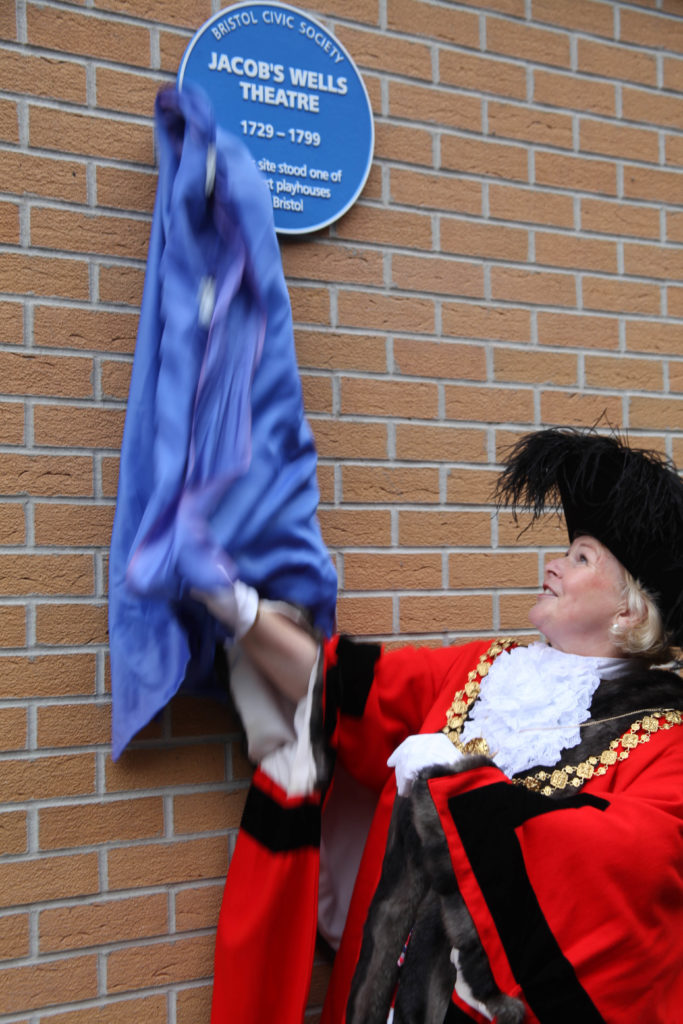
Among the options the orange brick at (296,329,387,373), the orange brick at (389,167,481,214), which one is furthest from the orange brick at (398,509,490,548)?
the orange brick at (389,167,481,214)

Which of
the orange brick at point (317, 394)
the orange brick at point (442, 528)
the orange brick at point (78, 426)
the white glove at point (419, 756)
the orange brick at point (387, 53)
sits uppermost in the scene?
the orange brick at point (387, 53)

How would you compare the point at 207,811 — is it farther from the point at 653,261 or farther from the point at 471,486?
the point at 653,261

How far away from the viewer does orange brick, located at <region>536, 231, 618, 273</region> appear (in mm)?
2445

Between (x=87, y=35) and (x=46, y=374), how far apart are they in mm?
739

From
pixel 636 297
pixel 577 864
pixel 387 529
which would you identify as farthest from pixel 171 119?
pixel 577 864

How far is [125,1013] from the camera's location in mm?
1974

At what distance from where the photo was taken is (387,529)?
2.25 m

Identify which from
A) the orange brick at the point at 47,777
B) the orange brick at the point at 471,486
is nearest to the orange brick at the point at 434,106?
the orange brick at the point at 471,486

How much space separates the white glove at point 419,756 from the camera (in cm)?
176

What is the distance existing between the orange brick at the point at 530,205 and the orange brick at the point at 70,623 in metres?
1.41

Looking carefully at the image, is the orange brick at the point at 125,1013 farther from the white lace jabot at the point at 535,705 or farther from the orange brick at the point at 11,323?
the orange brick at the point at 11,323

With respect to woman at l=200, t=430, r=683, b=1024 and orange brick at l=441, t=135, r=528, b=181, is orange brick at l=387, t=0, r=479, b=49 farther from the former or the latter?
woman at l=200, t=430, r=683, b=1024

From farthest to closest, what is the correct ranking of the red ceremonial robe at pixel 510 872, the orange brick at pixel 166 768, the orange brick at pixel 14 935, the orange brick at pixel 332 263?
the orange brick at pixel 332 263
the orange brick at pixel 166 768
the orange brick at pixel 14 935
the red ceremonial robe at pixel 510 872

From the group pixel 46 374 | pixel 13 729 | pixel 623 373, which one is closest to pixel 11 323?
pixel 46 374
